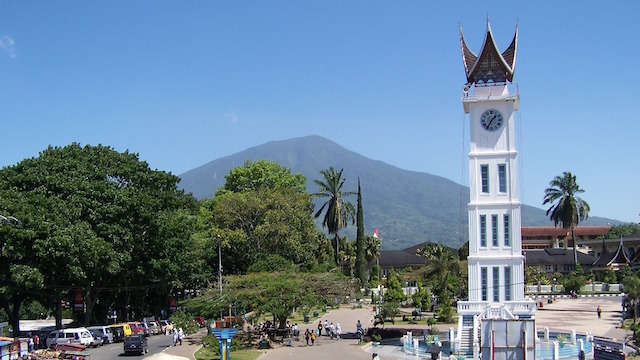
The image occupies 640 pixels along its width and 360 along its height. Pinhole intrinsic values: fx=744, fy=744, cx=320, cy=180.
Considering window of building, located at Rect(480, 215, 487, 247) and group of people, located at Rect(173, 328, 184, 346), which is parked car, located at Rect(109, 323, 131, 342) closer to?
group of people, located at Rect(173, 328, 184, 346)

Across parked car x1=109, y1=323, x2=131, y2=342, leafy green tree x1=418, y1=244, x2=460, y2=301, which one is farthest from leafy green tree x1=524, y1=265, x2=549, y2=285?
parked car x1=109, y1=323, x2=131, y2=342

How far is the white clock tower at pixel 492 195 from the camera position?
43.5m

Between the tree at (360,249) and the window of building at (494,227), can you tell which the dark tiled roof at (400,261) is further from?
the window of building at (494,227)

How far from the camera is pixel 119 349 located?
45.8m

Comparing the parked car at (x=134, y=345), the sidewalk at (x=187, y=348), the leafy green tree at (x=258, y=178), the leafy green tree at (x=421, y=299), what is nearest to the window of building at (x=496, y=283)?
the sidewalk at (x=187, y=348)

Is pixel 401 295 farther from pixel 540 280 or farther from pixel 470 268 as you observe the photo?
pixel 540 280

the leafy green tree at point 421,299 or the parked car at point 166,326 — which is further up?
the leafy green tree at point 421,299

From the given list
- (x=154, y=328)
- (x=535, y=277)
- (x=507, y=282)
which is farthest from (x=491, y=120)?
(x=535, y=277)

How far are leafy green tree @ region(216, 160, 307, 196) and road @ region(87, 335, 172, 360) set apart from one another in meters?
41.3

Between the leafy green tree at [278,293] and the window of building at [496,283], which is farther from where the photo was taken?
the leafy green tree at [278,293]

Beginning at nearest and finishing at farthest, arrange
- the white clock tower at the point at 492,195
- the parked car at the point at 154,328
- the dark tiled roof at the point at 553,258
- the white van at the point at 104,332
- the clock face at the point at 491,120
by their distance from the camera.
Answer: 1. the white clock tower at the point at 492,195
2. the clock face at the point at 491,120
3. the white van at the point at 104,332
4. the parked car at the point at 154,328
5. the dark tiled roof at the point at 553,258

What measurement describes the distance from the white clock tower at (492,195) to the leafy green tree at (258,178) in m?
50.1

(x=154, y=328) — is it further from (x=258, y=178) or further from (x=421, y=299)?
(x=258, y=178)

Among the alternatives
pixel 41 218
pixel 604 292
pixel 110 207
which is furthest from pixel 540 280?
pixel 41 218
